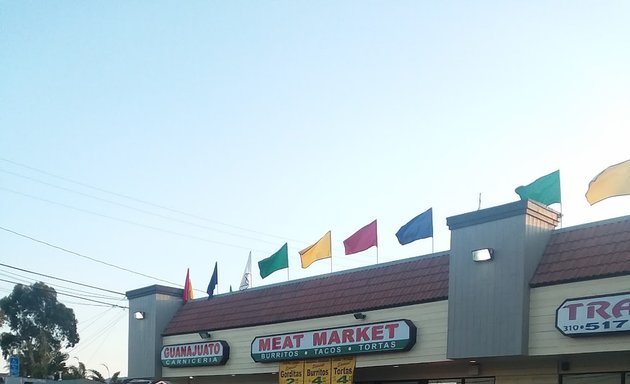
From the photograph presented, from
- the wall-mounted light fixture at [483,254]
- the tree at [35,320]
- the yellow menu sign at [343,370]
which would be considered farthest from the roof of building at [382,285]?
the tree at [35,320]

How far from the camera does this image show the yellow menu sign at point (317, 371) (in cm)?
1910

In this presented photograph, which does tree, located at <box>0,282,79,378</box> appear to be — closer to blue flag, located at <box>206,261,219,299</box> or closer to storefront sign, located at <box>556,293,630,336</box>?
blue flag, located at <box>206,261,219,299</box>

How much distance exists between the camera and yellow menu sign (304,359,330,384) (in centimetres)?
1910

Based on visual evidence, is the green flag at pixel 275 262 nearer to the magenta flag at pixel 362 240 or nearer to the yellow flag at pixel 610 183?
the magenta flag at pixel 362 240

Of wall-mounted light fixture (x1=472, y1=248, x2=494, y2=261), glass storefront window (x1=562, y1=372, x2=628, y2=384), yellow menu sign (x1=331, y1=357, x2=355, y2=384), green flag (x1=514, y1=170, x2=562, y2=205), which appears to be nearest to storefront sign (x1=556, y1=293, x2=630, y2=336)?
glass storefront window (x1=562, y1=372, x2=628, y2=384)

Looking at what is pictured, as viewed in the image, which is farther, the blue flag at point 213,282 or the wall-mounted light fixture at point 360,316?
the blue flag at point 213,282

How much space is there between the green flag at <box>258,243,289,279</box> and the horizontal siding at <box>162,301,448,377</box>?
2.17 metres

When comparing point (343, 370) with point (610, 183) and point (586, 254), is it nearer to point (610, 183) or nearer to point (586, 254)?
point (586, 254)

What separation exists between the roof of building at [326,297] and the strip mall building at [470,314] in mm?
38

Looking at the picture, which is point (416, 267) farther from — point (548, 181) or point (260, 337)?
point (260, 337)

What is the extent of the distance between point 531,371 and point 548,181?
4011mm

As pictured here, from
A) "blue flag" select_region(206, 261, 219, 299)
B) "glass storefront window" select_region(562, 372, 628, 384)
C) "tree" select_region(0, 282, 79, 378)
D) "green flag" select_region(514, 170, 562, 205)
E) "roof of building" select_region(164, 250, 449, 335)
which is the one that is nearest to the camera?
"glass storefront window" select_region(562, 372, 628, 384)

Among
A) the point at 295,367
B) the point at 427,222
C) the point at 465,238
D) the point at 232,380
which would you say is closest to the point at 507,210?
the point at 465,238

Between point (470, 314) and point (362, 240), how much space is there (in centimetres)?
562
